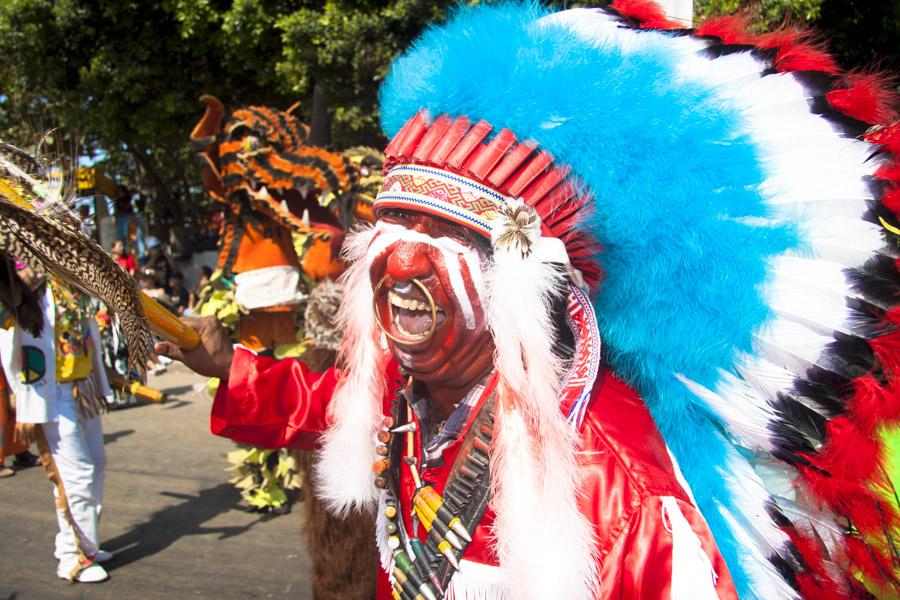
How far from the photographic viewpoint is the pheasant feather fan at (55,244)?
1.50 m

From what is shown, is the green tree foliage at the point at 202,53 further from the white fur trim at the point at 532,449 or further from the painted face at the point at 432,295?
the white fur trim at the point at 532,449

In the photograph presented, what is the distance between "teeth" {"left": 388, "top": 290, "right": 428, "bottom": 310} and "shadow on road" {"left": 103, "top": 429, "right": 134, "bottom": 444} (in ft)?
21.7

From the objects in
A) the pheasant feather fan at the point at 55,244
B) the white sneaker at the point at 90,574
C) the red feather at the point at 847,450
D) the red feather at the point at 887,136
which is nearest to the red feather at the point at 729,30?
the red feather at the point at 887,136

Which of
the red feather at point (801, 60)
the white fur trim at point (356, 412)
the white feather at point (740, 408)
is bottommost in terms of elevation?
the white fur trim at point (356, 412)

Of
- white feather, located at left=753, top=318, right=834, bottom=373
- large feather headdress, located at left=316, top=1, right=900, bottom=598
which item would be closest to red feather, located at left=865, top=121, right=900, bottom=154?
large feather headdress, located at left=316, top=1, right=900, bottom=598

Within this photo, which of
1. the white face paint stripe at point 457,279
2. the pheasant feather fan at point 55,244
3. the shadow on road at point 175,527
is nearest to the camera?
the pheasant feather fan at point 55,244

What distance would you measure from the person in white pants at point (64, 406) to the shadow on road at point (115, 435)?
3.08 metres

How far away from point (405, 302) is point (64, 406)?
348 centimetres

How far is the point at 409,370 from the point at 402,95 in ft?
2.19

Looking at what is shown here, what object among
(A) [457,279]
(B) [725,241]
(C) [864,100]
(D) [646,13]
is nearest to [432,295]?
(A) [457,279]

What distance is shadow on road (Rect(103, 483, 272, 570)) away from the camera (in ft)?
15.7

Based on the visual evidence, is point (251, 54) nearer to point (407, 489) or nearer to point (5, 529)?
point (5, 529)

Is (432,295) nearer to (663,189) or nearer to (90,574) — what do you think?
(663,189)

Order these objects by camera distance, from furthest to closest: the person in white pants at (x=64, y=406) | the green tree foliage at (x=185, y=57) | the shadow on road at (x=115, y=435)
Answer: the green tree foliage at (x=185, y=57)
the shadow on road at (x=115, y=435)
the person in white pants at (x=64, y=406)
